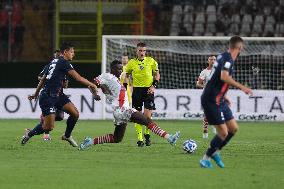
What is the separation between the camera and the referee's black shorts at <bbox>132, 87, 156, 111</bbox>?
18.5 metres

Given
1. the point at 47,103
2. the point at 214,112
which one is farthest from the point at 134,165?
the point at 47,103

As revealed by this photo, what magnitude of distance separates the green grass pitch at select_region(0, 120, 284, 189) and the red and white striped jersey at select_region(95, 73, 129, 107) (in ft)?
2.90

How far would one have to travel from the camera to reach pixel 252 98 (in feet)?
90.1

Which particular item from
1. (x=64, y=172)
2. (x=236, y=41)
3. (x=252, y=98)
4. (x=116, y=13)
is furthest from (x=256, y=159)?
(x=116, y=13)

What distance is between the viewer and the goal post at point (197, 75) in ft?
89.8

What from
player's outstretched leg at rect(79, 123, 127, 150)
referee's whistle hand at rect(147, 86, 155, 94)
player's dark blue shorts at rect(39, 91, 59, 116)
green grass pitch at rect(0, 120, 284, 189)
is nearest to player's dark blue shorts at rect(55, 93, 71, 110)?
player's dark blue shorts at rect(39, 91, 59, 116)

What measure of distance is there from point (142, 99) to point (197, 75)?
9249 millimetres

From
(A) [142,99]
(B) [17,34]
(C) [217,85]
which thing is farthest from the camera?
(B) [17,34]

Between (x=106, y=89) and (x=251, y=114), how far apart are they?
41.3 feet

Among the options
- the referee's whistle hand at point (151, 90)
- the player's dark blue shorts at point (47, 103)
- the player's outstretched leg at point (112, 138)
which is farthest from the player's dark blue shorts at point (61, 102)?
the referee's whistle hand at point (151, 90)

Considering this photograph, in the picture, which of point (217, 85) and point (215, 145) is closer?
point (215, 145)

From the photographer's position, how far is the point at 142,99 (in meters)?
18.7

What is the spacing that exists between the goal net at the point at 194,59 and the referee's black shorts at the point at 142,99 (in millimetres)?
8032

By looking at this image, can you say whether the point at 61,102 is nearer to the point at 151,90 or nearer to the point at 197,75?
the point at 151,90
